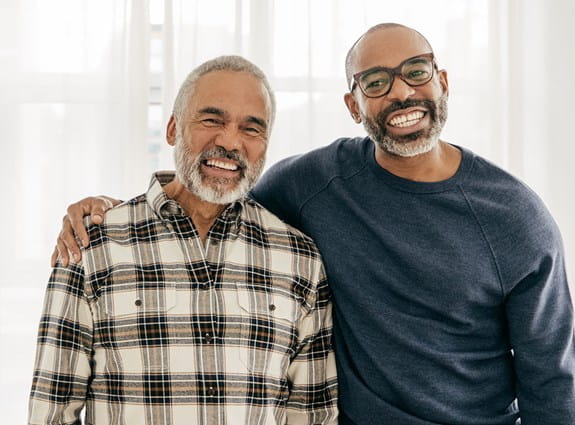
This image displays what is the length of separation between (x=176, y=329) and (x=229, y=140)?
443 millimetres

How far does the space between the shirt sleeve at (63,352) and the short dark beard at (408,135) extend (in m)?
0.78

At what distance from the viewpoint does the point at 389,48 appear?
4.99 feet

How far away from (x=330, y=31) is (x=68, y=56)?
3.08ft

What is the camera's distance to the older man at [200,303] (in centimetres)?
133

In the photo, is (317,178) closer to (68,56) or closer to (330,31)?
(330,31)

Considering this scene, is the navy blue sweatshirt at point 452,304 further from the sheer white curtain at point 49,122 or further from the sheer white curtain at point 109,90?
the sheer white curtain at point 49,122

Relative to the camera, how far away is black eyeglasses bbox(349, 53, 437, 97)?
4.94 ft

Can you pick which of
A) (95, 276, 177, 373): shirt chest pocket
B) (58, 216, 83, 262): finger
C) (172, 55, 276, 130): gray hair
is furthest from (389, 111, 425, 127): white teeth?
(58, 216, 83, 262): finger

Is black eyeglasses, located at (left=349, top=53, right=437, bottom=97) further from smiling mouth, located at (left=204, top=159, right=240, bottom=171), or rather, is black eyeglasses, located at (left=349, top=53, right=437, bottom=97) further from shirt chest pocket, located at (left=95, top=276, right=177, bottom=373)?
shirt chest pocket, located at (left=95, top=276, right=177, bottom=373)

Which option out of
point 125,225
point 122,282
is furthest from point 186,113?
point 122,282

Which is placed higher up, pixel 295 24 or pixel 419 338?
pixel 295 24

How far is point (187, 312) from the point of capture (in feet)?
4.48

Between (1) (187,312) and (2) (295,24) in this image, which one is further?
(2) (295,24)

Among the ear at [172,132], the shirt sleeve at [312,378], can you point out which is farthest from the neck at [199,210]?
the shirt sleeve at [312,378]
